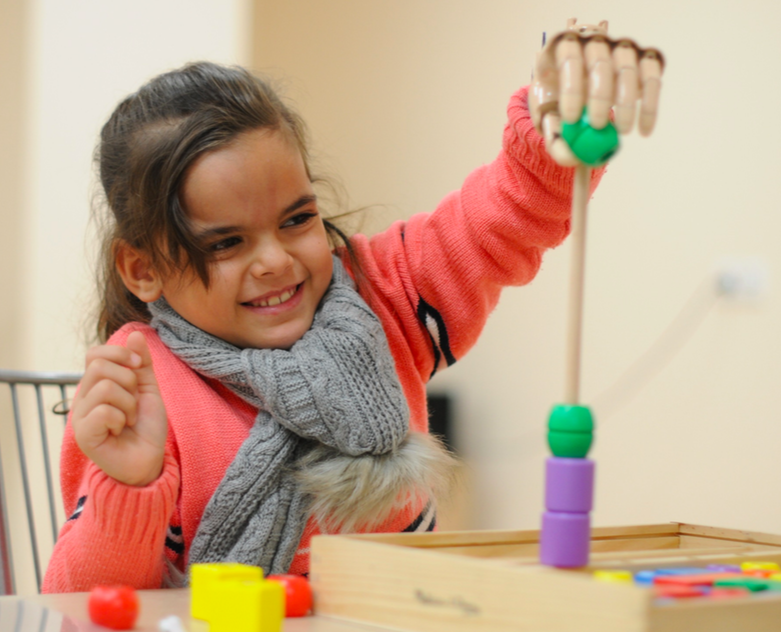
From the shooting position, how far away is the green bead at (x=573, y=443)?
0.45 meters

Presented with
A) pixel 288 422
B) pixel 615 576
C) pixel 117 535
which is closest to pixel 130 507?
pixel 117 535

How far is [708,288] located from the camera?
1591mm

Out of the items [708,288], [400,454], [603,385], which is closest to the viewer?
[400,454]

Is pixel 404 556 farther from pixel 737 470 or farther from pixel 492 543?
pixel 737 470

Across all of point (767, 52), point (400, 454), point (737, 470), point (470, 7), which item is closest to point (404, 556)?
point (400, 454)

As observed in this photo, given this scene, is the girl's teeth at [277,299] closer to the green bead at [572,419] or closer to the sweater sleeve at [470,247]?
the sweater sleeve at [470,247]

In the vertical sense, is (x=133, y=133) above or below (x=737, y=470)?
above

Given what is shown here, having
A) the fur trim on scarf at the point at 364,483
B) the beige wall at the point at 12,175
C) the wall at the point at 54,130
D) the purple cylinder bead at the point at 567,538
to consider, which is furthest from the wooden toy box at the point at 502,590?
the beige wall at the point at 12,175

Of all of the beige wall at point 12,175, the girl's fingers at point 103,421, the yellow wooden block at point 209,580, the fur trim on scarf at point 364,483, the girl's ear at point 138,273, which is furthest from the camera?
the beige wall at point 12,175

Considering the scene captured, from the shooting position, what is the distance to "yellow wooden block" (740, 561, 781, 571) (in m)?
0.50

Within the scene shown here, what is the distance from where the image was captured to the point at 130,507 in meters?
0.62

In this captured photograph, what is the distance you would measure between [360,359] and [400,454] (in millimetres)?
91

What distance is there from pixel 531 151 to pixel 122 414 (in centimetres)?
41

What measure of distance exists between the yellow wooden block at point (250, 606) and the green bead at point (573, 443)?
0.17 m
